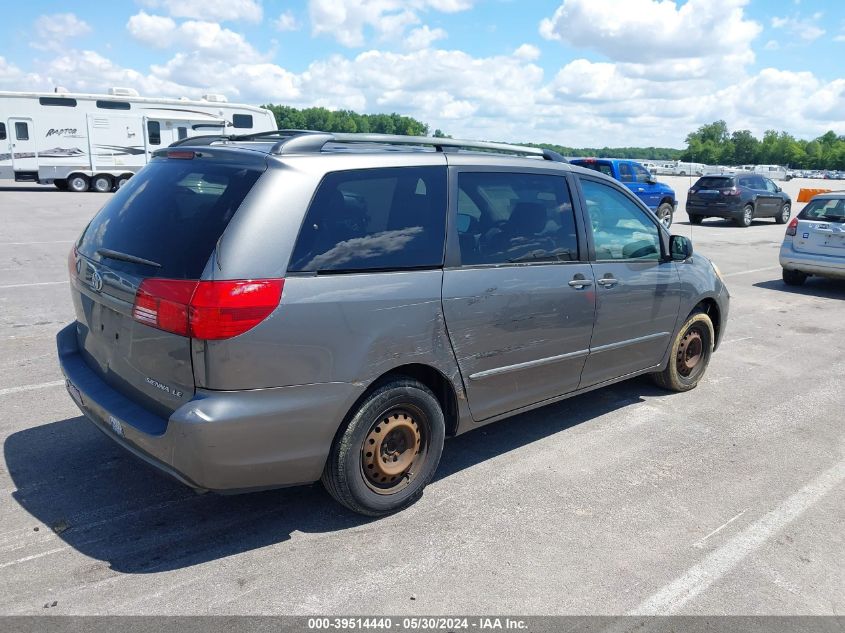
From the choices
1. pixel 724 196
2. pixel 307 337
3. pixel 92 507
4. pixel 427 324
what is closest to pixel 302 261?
pixel 307 337

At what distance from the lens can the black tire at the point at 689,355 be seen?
573 centimetres

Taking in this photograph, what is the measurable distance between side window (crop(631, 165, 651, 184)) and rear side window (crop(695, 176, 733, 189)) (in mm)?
3257

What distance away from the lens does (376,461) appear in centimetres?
363

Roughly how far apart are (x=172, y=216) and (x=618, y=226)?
3049 mm

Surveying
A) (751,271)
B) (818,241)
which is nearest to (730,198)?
(751,271)

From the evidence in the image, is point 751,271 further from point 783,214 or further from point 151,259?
point 783,214

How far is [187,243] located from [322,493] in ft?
5.34

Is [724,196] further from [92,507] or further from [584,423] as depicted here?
[92,507]

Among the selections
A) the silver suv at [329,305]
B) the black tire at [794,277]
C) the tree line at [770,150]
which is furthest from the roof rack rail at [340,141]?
the tree line at [770,150]

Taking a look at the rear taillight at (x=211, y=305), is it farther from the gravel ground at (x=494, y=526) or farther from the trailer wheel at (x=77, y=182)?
the trailer wheel at (x=77, y=182)

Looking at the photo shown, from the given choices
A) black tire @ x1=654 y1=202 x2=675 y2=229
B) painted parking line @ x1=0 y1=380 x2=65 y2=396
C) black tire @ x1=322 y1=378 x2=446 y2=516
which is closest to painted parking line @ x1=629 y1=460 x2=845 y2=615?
black tire @ x1=322 y1=378 x2=446 y2=516

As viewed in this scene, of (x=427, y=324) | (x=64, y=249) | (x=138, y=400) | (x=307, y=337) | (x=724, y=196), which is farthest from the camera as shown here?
(x=724, y=196)

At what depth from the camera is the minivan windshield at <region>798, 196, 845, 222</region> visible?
35.1 ft

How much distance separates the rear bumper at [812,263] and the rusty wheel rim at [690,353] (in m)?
6.07
